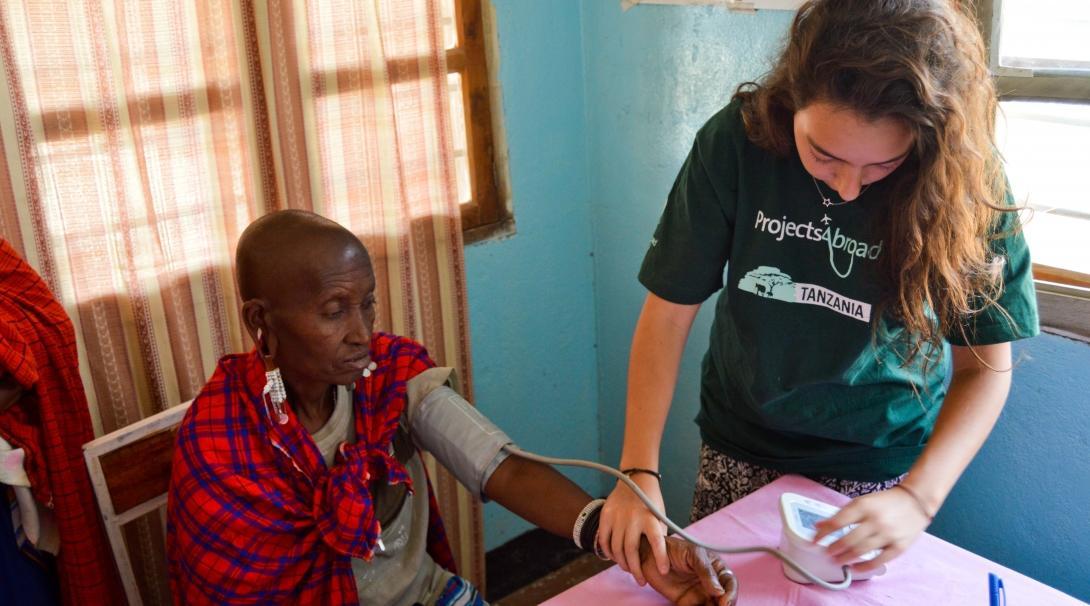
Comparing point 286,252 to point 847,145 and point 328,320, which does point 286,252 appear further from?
point 847,145

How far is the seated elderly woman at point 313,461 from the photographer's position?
1381 millimetres

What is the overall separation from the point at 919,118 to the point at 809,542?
57 centimetres

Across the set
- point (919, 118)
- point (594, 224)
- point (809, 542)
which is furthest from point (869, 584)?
point (594, 224)

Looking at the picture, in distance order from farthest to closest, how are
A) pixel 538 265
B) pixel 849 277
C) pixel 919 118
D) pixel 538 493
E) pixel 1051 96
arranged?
pixel 538 265 < pixel 1051 96 < pixel 538 493 < pixel 849 277 < pixel 919 118

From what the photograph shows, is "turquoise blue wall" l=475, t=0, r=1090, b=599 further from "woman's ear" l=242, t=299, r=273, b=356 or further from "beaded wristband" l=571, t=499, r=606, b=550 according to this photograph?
"woman's ear" l=242, t=299, r=273, b=356

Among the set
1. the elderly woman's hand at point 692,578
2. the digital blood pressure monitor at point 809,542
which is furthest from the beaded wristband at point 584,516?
the digital blood pressure monitor at point 809,542

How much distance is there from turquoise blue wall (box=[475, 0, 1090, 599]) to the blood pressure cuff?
0.94m

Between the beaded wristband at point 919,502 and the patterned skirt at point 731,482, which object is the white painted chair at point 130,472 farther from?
the beaded wristband at point 919,502

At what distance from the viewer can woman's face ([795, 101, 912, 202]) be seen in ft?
3.88

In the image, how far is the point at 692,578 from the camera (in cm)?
131

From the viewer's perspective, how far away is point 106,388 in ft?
6.14

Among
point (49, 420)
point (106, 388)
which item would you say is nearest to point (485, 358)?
point (106, 388)

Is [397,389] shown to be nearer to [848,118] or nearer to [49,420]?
[49,420]

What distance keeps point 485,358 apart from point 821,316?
1.33m
